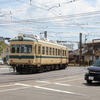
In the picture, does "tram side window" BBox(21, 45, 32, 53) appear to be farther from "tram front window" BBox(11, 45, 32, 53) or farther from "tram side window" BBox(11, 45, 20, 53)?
"tram side window" BBox(11, 45, 20, 53)

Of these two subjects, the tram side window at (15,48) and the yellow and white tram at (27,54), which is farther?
the tram side window at (15,48)

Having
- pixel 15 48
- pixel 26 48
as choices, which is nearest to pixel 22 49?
pixel 26 48

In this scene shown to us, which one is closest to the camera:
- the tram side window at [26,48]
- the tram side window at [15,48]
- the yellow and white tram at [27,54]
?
the yellow and white tram at [27,54]

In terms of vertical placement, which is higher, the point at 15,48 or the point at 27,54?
the point at 15,48

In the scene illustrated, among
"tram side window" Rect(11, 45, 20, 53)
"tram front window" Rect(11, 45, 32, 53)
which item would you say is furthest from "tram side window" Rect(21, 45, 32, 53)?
"tram side window" Rect(11, 45, 20, 53)

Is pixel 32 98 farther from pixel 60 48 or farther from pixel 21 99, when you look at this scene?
pixel 60 48

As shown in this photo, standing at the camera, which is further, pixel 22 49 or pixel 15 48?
pixel 15 48

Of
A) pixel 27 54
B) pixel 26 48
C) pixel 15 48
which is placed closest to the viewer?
pixel 27 54

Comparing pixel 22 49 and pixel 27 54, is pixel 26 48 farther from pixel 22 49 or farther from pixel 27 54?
pixel 27 54

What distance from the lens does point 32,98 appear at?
10.2 metres

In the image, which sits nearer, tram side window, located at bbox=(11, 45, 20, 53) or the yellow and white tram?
the yellow and white tram

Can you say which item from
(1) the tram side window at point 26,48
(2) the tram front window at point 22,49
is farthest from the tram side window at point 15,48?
(1) the tram side window at point 26,48

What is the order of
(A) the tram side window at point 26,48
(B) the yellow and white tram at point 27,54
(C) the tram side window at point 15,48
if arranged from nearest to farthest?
(B) the yellow and white tram at point 27,54 → (A) the tram side window at point 26,48 → (C) the tram side window at point 15,48

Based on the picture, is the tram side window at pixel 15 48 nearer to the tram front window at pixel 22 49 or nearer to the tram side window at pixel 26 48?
the tram front window at pixel 22 49
